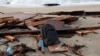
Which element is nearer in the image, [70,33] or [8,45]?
[8,45]

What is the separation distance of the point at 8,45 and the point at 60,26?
4.67ft

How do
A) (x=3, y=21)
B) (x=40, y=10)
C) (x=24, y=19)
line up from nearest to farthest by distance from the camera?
(x=3, y=21)
(x=24, y=19)
(x=40, y=10)

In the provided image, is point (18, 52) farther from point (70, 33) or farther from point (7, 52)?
point (70, 33)

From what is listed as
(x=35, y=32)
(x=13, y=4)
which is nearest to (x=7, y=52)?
(x=35, y=32)

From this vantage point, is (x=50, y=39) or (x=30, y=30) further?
(x=30, y=30)

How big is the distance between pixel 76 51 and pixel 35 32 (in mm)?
1279

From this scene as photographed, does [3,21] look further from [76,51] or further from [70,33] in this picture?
[76,51]

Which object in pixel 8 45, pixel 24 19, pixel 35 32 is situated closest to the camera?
pixel 8 45

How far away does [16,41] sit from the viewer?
5738 millimetres

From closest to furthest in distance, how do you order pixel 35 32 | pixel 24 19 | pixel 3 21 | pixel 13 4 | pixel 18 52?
pixel 18 52
pixel 35 32
pixel 3 21
pixel 24 19
pixel 13 4

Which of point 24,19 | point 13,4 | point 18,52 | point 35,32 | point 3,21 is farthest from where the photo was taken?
point 13,4

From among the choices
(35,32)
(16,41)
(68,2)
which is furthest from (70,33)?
(68,2)

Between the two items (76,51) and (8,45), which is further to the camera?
(8,45)

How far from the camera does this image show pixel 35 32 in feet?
20.0
